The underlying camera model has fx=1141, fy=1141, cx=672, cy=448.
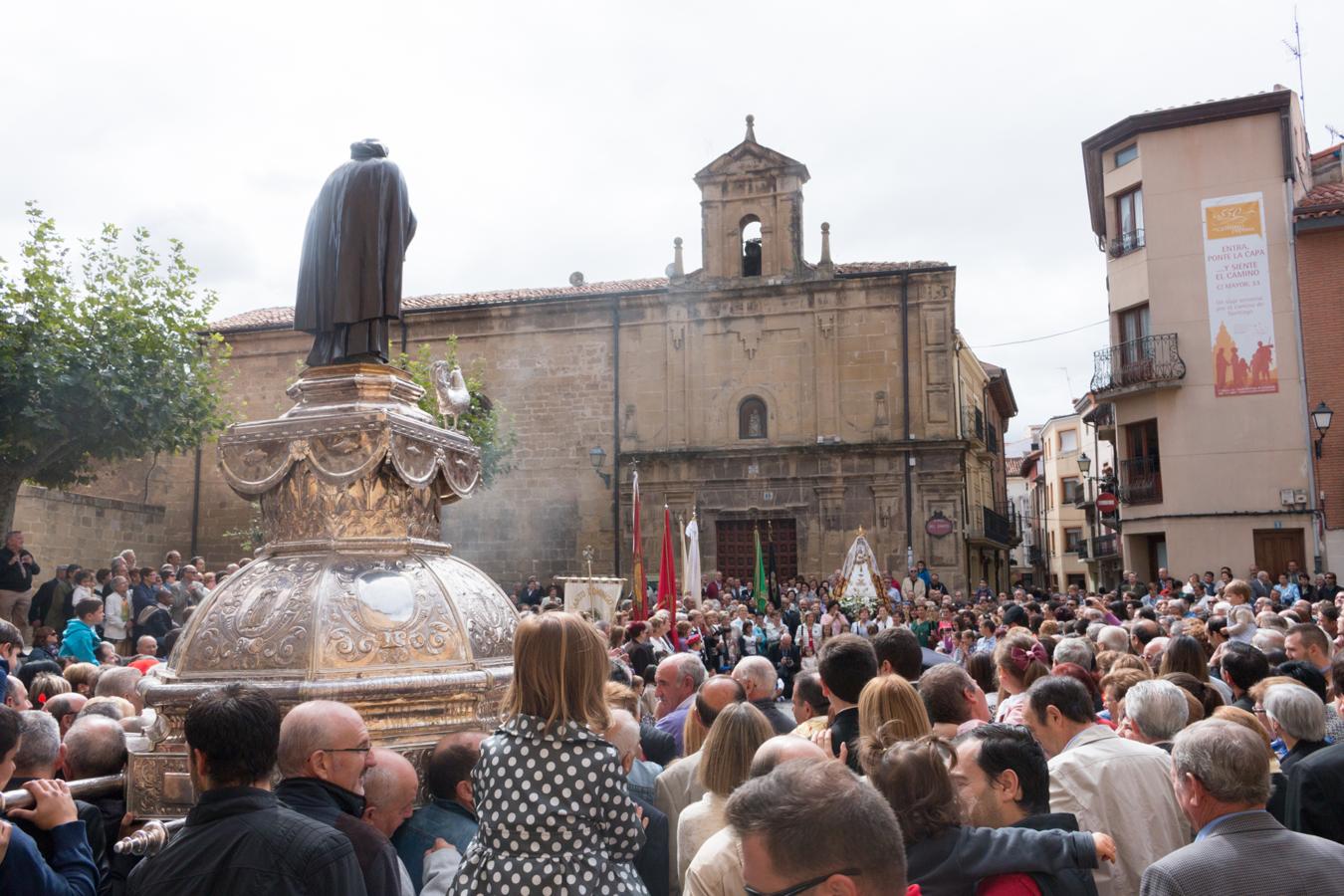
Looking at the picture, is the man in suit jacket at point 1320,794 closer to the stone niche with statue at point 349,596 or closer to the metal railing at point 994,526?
the stone niche with statue at point 349,596

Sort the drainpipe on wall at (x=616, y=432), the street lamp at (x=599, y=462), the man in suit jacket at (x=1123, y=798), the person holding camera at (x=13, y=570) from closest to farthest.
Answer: the man in suit jacket at (x=1123, y=798), the person holding camera at (x=13, y=570), the street lamp at (x=599, y=462), the drainpipe on wall at (x=616, y=432)

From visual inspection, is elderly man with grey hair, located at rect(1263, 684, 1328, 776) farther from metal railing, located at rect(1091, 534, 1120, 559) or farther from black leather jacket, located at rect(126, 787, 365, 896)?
metal railing, located at rect(1091, 534, 1120, 559)

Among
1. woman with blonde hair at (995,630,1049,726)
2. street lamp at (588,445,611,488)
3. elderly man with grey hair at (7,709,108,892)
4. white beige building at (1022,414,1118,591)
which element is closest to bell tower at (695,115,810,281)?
street lamp at (588,445,611,488)

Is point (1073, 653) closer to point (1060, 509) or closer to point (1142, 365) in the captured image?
point (1142, 365)

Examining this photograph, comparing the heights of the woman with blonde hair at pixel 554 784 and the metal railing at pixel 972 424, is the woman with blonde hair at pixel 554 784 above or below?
below

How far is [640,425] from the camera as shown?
3200 centimetres

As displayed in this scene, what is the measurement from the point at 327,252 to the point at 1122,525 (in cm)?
2654

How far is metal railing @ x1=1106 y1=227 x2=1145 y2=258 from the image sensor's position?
28.4 m

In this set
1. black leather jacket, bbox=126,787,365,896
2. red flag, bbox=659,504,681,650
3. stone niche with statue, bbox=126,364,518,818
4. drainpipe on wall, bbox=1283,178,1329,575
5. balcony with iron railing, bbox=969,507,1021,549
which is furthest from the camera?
balcony with iron railing, bbox=969,507,1021,549

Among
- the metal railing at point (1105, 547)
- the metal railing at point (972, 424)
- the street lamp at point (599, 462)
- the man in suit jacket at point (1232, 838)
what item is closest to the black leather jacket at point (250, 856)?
the man in suit jacket at point (1232, 838)

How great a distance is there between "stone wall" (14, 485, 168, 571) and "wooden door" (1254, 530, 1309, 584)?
27.3 metres

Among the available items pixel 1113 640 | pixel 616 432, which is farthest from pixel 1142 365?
pixel 1113 640

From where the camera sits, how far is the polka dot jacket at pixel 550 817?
10.5 ft

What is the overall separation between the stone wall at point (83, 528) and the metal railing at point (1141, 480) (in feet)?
83.4
